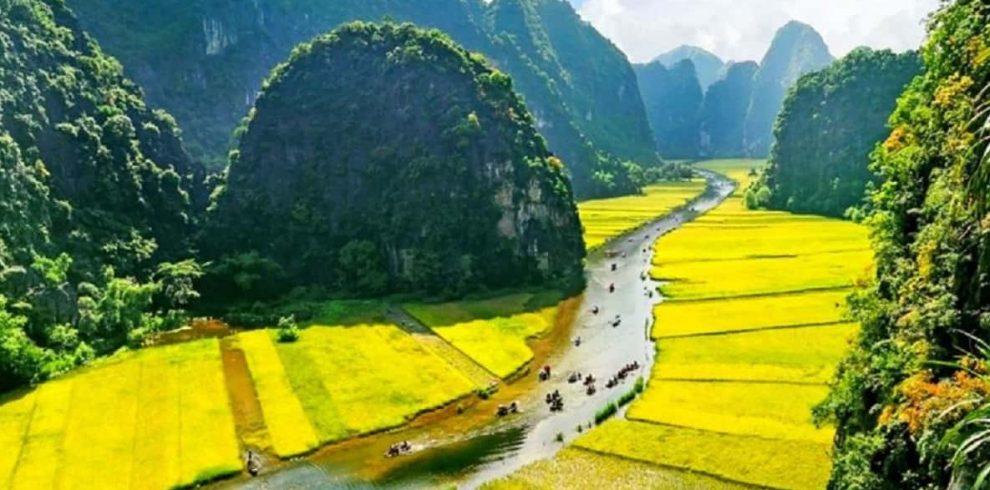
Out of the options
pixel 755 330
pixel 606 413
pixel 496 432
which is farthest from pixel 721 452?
pixel 755 330

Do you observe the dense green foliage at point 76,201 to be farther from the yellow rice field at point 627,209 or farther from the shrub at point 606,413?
the yellow rice field at point 627,209

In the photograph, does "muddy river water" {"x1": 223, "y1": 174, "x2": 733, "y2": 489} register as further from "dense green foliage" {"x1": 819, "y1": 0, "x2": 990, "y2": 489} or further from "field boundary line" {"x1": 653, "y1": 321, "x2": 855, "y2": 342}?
"dense green foliage" {"x1": 819, "y1": 0, "x2": 990, "y2": 489}

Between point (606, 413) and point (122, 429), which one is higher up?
point (122, 429)

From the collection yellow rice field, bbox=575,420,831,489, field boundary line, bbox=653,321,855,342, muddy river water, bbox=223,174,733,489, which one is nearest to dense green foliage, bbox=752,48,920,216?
field boundary line, bbox=653,321,855,342

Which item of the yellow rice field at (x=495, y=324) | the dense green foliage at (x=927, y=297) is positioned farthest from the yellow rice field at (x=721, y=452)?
the yellow rice field at (x=495, y=324)

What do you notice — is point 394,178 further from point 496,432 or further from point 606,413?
point 606,413

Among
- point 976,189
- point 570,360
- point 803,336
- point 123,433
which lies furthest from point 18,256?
point 976,189

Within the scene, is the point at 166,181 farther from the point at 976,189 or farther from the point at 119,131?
the point at 976,189
